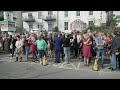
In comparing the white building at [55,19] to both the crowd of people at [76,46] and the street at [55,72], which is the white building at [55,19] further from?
the street at [55,72]

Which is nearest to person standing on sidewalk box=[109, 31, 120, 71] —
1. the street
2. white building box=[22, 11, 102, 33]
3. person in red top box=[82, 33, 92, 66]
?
the street

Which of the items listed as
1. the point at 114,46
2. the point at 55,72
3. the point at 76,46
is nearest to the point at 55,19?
the point at 76,46

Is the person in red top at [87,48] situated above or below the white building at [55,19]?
below

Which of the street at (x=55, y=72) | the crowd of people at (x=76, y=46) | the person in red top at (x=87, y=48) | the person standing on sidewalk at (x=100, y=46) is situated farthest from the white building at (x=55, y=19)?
the street at (x=55, y=72)

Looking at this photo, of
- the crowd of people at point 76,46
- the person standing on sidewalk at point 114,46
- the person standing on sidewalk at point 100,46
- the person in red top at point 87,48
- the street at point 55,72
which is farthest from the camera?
the person in red top at point 87,48

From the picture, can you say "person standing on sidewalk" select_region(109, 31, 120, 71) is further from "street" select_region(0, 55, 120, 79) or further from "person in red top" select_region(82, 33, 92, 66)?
"person in red top" select_region(82, 33, 92, 66)

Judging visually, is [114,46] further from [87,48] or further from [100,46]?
[87,48]

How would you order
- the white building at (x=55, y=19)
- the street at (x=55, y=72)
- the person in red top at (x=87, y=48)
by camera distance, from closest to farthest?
1. the street at (x=55, y=72)
2. the person in red top at (x=87, y=48)
3. the white building at (x=55, y=19)

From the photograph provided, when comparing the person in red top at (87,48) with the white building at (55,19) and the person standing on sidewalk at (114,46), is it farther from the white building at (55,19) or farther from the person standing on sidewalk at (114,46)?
the white building at (55,19)

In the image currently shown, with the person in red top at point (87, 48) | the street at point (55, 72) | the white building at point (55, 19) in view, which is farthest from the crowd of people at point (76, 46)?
the white building at point (55, 19)

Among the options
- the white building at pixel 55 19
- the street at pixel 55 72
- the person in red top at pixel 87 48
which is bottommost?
the street at pixel 55 72

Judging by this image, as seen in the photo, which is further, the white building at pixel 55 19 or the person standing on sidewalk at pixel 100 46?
the white building at pixel 55 19
